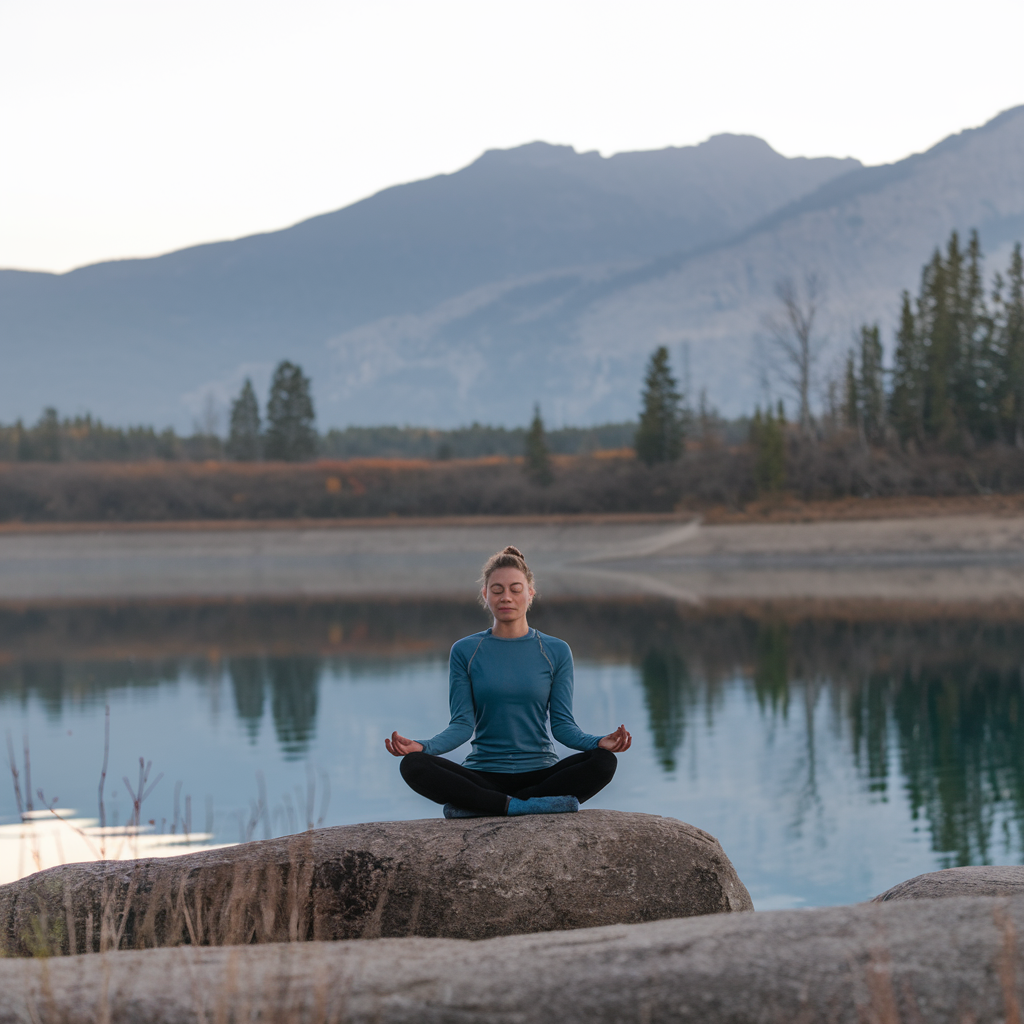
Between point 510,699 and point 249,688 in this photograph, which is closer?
point 510,699

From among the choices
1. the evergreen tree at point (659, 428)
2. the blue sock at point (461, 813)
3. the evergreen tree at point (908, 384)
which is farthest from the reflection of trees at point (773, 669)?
the evergreen tree at point (908, 384)

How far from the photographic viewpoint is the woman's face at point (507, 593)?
18.9 feet

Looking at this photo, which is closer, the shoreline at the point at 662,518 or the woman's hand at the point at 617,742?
the woman's hand at the point at 617,742

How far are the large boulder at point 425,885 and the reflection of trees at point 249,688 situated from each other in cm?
1391

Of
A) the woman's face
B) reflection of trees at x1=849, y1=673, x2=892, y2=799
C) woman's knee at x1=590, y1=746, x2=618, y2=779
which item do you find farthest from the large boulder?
reflection of trees at x1=849, y1=673, x2=892, y2=799

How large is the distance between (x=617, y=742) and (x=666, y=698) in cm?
1701

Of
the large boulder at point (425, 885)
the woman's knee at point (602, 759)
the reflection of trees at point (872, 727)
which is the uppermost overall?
the woman's knee at point (602, 759)

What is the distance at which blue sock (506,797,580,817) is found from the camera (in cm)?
580

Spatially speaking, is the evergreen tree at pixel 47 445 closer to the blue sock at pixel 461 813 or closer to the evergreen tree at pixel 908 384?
the evergreen tree at pixel 908 384

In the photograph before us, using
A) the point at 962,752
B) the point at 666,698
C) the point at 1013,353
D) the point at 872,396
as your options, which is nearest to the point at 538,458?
the point at 872,396

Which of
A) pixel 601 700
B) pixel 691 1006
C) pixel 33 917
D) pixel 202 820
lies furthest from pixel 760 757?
pixel 691 1006

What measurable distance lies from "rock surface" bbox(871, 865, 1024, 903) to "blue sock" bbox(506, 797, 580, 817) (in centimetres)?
155

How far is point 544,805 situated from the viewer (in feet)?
19.1

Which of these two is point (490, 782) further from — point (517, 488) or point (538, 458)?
point (538, 458)
